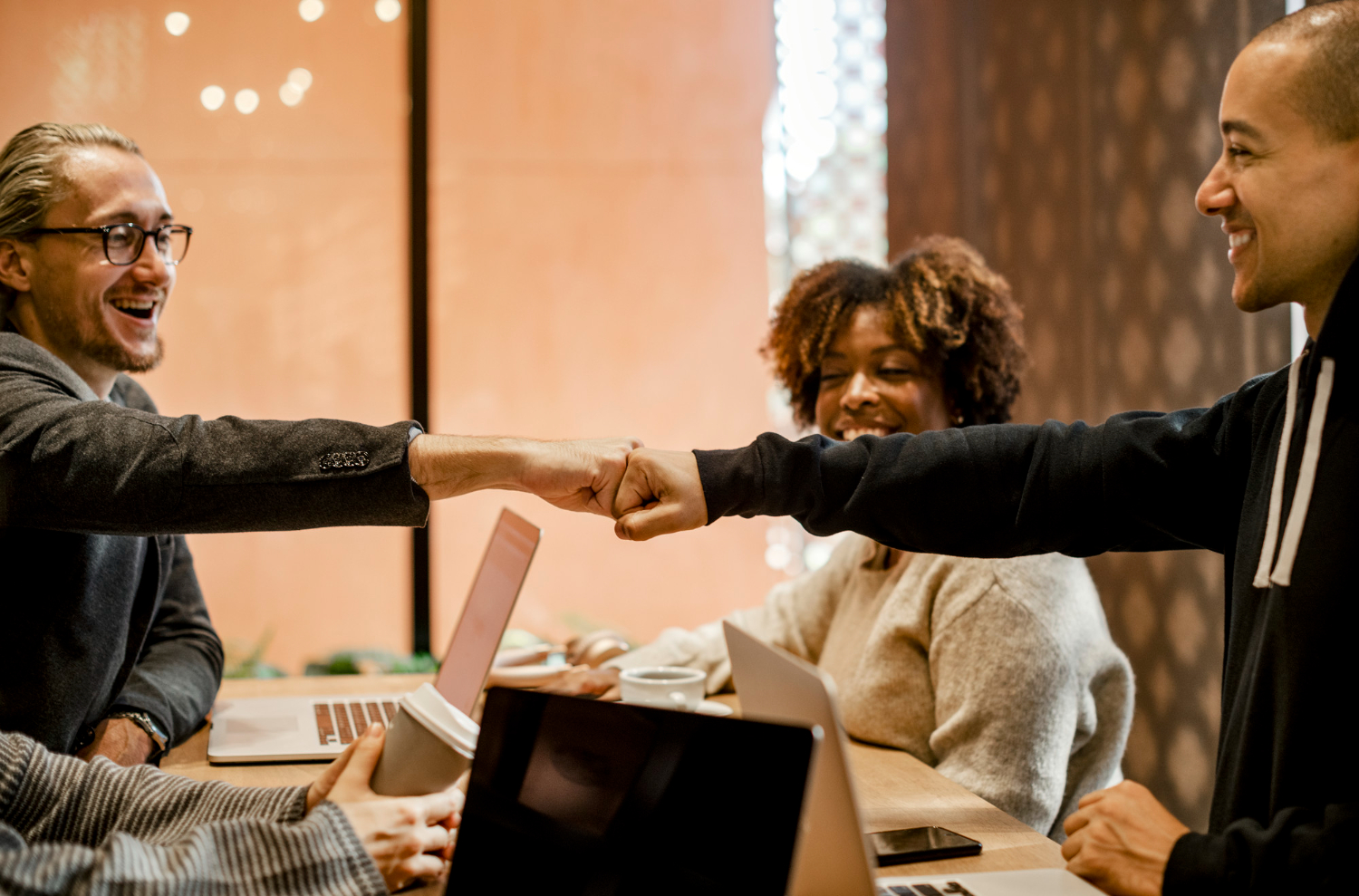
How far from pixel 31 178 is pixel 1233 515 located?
178cm

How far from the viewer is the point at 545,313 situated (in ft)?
11.5

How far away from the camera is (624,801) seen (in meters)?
0.74

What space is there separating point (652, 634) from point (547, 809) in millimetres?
2787

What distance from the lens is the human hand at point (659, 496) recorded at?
1425 millimetres

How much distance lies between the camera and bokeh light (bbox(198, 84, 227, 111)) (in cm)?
332

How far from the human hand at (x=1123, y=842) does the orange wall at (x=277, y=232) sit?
2753 mm

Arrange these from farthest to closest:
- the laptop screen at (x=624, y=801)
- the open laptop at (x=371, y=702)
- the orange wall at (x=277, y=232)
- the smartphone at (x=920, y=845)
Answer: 1. the orange wall at (x=277, y=232)
2. the open laptop at (x=371, y=702)
3. the smartphone at (x=920, y=845)
4. the laptop screen at (x=624, y=801)

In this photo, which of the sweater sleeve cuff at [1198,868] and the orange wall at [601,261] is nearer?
the sweater sleeve cuff at [1198,868]

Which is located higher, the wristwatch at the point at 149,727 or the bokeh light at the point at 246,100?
the bokeh light at the point at 246,100

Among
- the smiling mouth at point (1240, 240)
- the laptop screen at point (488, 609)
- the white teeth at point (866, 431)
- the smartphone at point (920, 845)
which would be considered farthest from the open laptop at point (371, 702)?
the smiling mouth at point (1240, 240)

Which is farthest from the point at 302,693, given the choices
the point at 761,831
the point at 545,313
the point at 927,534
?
the point at 545,313

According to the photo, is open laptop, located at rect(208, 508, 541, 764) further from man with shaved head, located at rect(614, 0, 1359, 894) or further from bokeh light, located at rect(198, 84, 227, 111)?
bokeh light, located at rect(198, 84, 227, 111)

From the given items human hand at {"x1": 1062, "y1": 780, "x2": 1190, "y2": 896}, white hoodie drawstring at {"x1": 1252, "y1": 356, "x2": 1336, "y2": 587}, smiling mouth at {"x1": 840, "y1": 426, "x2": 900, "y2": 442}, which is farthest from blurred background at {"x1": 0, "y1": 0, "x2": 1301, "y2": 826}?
human hand at {"x1": 1062, "y1": 780, "x2": 1190, "y2": 896}

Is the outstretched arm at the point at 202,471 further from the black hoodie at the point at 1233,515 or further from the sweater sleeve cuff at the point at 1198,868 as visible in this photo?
the sweater sleeve cuff at the point at 1198,868
